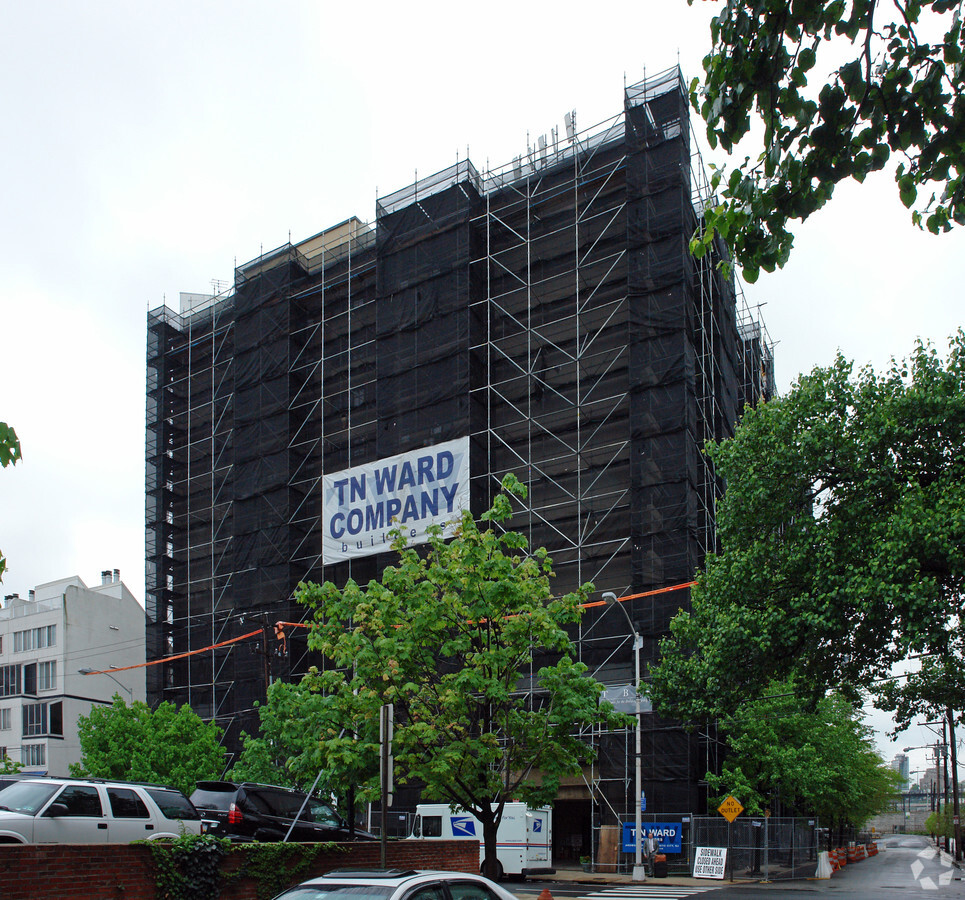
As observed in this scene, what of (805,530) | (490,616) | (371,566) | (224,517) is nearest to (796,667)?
(805,530)

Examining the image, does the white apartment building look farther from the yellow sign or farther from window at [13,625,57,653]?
the yellow sign

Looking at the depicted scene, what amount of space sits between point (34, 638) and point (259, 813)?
56.5 m

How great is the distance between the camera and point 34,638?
6831cm

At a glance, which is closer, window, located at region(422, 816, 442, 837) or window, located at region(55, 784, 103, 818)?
window, located at region(55, 784, 103, 818)

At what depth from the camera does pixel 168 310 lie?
58.8 m

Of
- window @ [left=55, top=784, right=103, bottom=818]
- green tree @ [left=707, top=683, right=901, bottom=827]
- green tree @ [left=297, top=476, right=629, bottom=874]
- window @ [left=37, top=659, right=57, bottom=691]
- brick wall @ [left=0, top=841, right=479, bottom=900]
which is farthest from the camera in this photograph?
window @ [left=37, top=659, right=57, bottom=691]

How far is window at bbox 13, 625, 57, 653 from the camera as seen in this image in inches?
2643

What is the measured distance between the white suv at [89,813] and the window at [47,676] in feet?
185

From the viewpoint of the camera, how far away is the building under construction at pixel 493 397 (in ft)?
120

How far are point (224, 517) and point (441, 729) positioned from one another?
35977 millimetres

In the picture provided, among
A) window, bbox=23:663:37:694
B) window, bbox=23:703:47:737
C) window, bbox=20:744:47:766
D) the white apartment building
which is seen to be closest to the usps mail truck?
the white apartment building

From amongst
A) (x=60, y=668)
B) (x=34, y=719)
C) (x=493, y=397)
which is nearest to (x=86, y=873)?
(x=493, y=397)

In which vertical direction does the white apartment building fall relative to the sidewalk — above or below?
above

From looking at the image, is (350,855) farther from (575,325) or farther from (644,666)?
(575,325)
